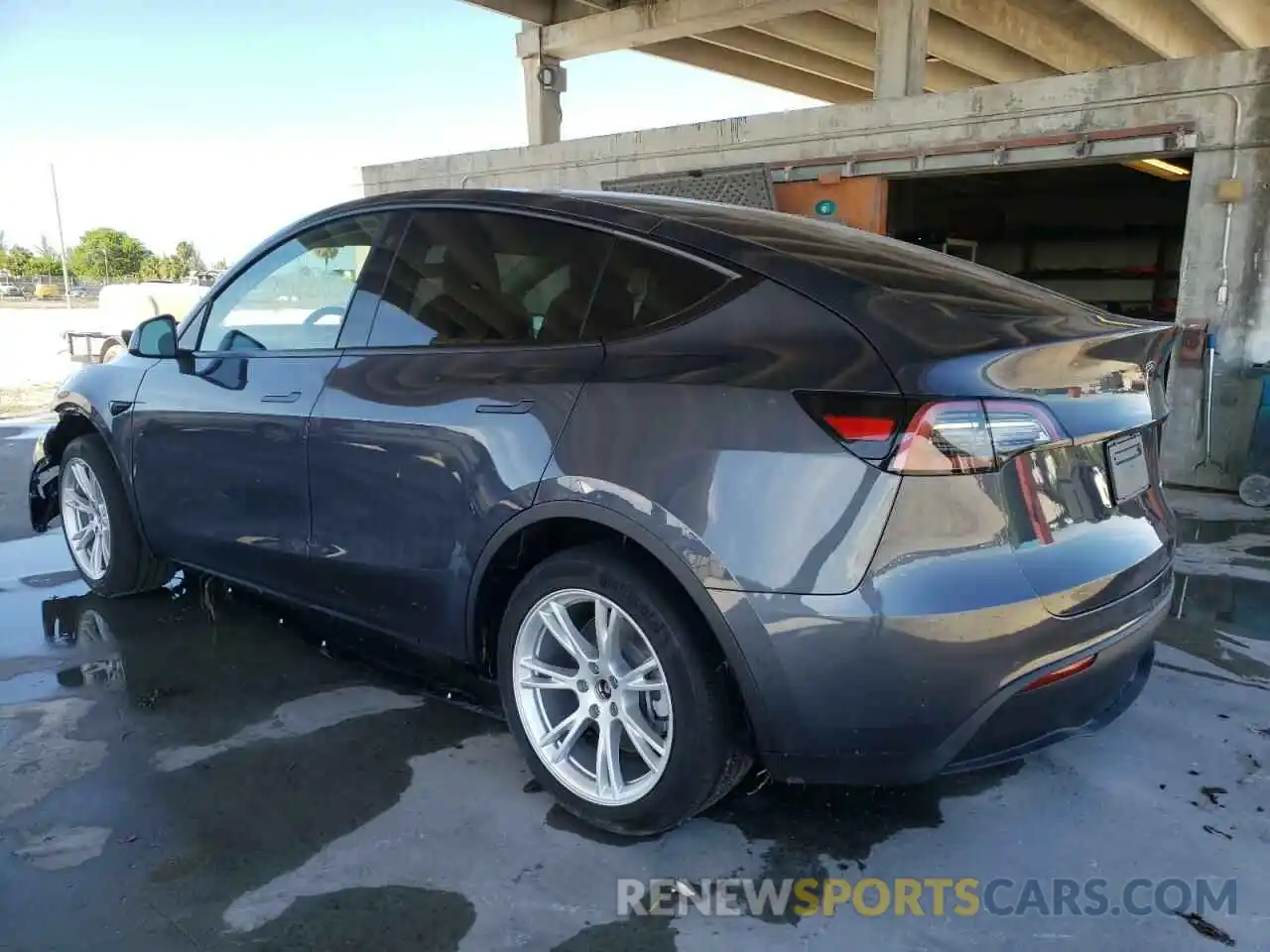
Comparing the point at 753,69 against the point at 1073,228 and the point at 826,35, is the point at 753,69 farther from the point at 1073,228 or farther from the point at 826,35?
the point at 1073,228

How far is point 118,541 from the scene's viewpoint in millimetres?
3930

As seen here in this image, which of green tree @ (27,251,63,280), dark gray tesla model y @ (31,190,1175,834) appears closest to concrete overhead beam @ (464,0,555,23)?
dark gray tesla model y @ (31,190,1175,834)

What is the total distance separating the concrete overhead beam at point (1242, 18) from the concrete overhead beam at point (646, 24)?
4.95 m

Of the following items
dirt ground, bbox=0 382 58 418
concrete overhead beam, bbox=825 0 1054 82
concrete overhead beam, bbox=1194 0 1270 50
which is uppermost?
concrete overhead beam, bbox=825 0 1054 82

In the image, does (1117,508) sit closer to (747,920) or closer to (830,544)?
(830,544)

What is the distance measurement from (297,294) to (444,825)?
195 cm

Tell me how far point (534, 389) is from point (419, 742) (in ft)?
4.00

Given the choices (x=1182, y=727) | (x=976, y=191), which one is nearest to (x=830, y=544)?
(x=1182, y=727)

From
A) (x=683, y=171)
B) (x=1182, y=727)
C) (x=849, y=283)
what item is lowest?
A: (x=1182, y=727)

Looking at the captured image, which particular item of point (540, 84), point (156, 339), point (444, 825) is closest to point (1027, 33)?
point (540, 84)

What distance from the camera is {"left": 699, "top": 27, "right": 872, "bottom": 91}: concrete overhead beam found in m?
13.3

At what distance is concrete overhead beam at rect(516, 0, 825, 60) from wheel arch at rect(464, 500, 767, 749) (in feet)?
30.4

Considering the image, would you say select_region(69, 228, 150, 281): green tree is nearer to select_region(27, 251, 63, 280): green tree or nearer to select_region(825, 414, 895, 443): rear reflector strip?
select_region(27, 251, 63, 280): green tree

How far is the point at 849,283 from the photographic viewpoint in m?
2.09
